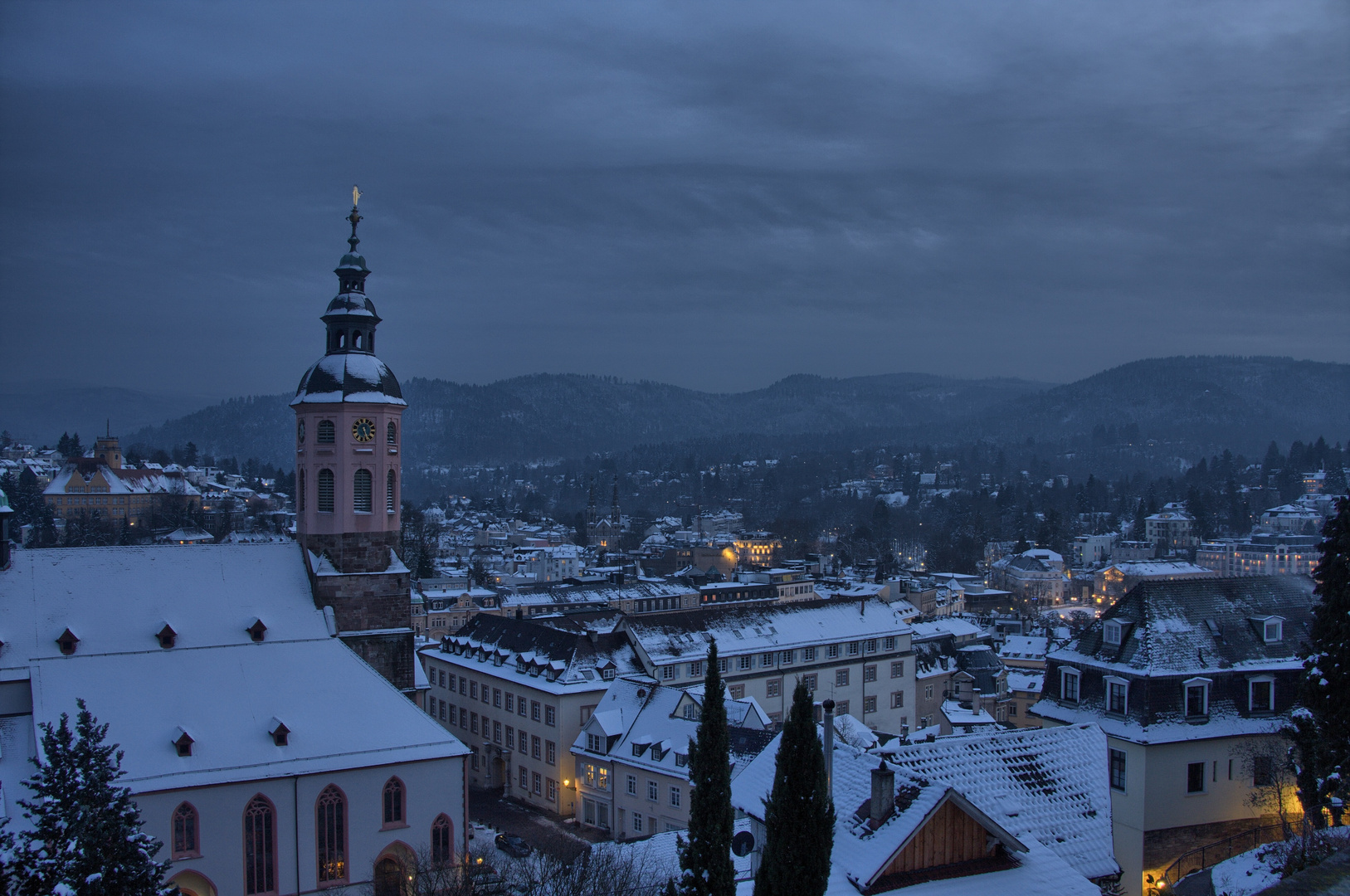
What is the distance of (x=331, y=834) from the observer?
29078mm

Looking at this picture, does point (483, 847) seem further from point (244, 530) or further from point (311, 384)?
point (244, 530)

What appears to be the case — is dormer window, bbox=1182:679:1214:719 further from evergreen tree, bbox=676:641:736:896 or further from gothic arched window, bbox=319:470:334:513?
gothic arched window, bbox=319:470:334:513

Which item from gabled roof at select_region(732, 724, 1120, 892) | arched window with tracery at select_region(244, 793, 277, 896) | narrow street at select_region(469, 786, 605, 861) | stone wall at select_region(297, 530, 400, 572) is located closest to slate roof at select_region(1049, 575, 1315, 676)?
gabled roof at select_region(732, 724, 1120, 892)

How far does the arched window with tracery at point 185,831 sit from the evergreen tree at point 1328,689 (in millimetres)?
27929

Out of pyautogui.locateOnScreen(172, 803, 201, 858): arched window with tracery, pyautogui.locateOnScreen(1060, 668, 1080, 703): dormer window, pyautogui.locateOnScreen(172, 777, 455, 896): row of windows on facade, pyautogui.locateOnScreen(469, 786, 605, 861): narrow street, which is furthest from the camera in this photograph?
pyautogui.locateOnScreen(469, 786, 605, 861): narrow street

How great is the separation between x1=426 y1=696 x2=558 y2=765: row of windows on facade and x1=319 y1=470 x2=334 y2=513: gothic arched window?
60.1 ft

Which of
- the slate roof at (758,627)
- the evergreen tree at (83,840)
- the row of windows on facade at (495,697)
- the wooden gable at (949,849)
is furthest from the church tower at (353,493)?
the wooden gable at (949,849)

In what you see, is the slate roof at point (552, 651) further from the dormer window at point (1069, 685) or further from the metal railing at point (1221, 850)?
the metal railing at point (1221, 850)

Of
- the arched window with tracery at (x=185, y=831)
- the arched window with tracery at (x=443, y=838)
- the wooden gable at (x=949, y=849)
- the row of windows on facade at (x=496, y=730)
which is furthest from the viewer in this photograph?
the row of windows on facade at (x=496, y=730)

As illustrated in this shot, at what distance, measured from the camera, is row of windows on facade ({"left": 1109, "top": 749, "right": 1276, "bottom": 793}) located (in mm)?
29391

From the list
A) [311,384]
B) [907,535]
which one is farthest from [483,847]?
[907,535]

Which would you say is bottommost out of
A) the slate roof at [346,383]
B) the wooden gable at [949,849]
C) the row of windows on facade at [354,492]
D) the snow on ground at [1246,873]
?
the snow on ground at [1246,873]

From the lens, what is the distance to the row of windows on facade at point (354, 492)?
117ft

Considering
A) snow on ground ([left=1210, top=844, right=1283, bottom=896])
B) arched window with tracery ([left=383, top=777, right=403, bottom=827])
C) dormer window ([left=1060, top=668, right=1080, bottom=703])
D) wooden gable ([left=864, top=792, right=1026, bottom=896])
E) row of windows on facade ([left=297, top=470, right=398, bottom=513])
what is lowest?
arched window with tracery ([left=383, top=777, right=403, bottom=827])
